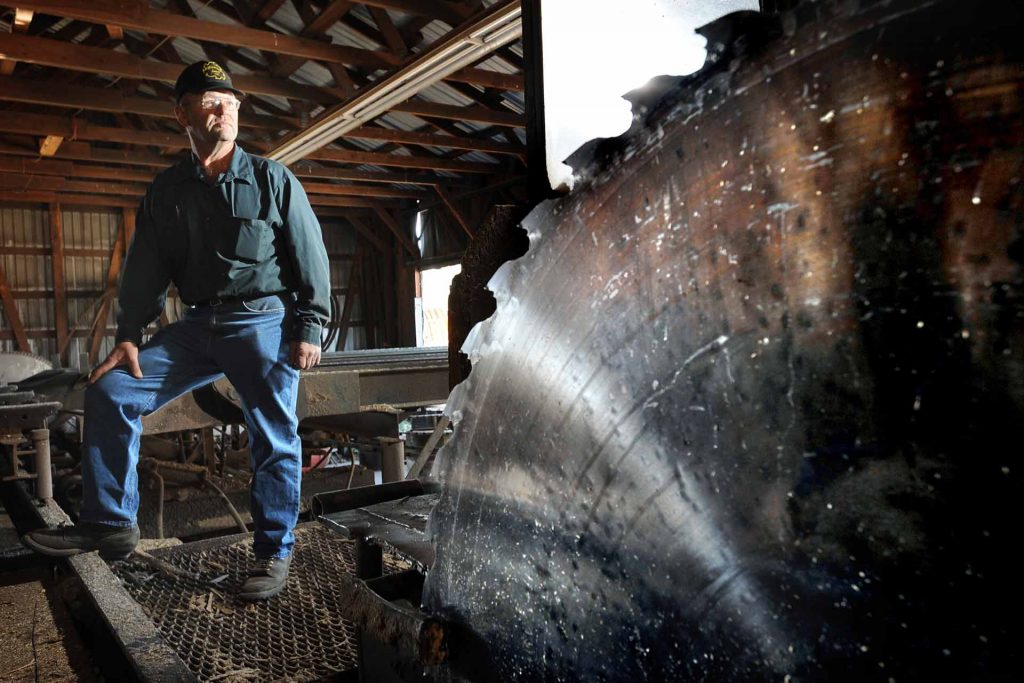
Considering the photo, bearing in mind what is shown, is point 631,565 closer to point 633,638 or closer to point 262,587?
point 633,638

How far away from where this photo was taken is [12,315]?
1254 cm

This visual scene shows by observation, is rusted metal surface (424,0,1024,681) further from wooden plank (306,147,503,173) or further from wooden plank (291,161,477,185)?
wooden plank (291,161,477,185)

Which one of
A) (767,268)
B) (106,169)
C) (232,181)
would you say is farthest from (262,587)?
(106,169)

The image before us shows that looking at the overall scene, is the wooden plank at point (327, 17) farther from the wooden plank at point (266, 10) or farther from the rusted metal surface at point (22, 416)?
the rusted metal surface at point (22, 416)

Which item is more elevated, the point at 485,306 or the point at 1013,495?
the point at 485,306

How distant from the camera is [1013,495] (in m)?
0.51

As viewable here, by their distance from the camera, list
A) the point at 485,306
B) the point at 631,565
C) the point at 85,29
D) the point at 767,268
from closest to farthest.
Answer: the point at 767,268
the point at 631,565
the point at 485,306
the point at 85,29

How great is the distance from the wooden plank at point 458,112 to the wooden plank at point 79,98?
1.93 meters

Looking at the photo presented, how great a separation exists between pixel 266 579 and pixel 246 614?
0.13 meters

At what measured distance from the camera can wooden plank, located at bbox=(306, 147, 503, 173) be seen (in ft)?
35.4

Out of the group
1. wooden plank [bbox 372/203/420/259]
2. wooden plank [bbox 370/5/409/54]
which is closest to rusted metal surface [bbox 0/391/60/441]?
wooden plank [bbox 370/5/409/54]

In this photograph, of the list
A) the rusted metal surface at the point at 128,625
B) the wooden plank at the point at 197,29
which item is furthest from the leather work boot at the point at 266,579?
the wooden plank at the point at 197,29

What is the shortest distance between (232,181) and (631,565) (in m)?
2.27

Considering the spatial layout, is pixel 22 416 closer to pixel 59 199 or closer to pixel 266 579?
pixel 266 579
